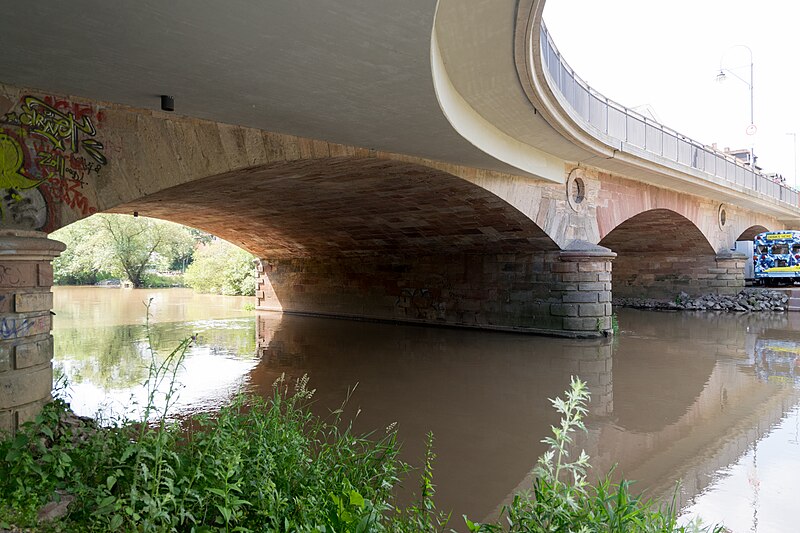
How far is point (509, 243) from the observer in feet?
43.3

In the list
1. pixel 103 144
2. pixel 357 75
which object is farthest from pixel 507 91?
pixel 103 144

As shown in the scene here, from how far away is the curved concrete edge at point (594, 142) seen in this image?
563cm

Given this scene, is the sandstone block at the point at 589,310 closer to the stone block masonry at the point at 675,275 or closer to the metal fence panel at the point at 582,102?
the metal fence panel at the point at 582,102

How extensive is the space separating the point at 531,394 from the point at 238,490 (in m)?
5.29

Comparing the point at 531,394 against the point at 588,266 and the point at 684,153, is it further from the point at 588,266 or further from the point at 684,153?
the point at 684,153

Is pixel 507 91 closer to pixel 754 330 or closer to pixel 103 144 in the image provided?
pixel 103 144

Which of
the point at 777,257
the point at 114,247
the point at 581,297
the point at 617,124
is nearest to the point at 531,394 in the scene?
the point at 581,297

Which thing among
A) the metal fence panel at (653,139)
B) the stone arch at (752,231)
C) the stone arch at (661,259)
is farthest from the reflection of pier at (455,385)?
the stone arch at (752,231)

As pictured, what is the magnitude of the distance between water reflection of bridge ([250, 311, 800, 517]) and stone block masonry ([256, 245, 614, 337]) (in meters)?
0.78

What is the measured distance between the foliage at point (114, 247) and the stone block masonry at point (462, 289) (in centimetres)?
2328

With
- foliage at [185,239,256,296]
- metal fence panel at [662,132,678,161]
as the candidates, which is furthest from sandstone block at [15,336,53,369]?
foliage at [185,239,256,296]

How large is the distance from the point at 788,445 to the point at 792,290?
17.7 meters

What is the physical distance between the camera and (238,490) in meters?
2.83

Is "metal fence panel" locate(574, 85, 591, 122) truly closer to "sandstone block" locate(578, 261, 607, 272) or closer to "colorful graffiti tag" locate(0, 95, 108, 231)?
"sandstone block" locate(578, 261, 607, 272)
